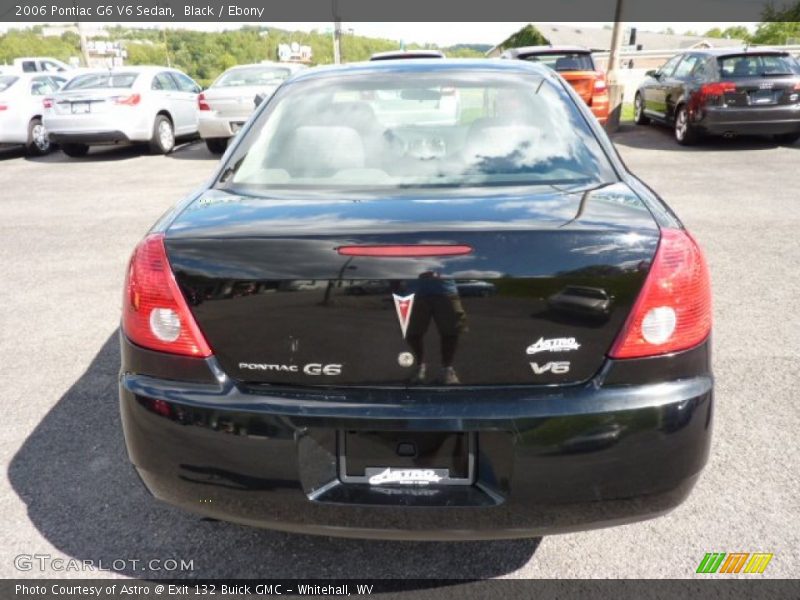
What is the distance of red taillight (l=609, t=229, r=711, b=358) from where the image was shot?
1.76 metres

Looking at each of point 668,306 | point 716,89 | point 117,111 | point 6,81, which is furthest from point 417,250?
point 6,81

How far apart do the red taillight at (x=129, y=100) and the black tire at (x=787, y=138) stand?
36.6ft

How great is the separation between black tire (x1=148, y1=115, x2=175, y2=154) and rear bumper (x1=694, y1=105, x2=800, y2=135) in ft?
30.6

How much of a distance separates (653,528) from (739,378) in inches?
55.4

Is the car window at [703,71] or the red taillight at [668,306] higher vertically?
the red taillight at [668,306]

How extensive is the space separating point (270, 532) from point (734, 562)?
1593 mm

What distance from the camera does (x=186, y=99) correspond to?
42.9 feet

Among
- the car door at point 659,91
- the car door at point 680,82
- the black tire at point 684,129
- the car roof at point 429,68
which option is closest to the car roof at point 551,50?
the car door at point 659,91

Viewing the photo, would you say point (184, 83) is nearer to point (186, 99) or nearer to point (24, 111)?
point (186, 99)

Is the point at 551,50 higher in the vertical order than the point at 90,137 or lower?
higher

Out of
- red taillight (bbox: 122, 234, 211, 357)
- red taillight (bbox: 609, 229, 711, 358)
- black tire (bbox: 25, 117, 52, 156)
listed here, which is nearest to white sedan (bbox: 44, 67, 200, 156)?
black tire (bbox: 25, 117, 52, 156)

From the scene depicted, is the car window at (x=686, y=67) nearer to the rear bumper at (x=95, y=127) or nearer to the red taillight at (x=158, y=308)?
the rear bumper at (x=95, y=127)

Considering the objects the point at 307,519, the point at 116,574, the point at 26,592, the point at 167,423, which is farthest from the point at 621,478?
the point at 26,592

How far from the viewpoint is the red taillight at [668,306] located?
5.78 feet
